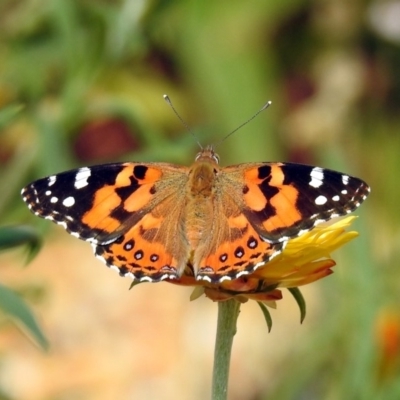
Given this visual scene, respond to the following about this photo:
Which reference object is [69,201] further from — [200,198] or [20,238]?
[200,198]

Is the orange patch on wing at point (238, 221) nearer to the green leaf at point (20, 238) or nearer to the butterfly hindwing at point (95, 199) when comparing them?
the butterfly hindwing at point (95, 199)

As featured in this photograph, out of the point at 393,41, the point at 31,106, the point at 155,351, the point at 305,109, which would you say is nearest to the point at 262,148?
the point at 305,109

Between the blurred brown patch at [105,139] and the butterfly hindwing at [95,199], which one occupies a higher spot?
the blurred brown patch at [105,139]

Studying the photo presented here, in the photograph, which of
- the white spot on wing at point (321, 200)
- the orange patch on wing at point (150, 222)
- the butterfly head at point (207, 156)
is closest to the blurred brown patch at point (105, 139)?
the butterfly head at point (207, 156)

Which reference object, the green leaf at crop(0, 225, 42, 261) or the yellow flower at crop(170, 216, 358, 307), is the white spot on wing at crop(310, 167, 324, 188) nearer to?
the yellow flower at crop(170, 216, 358, 307)

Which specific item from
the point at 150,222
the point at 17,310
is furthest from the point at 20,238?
the point at 150,222
